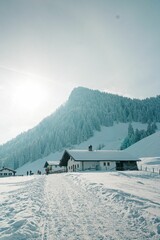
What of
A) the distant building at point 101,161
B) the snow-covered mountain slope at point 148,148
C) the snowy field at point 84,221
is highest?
the snow-covered mountain slope at point 148,148

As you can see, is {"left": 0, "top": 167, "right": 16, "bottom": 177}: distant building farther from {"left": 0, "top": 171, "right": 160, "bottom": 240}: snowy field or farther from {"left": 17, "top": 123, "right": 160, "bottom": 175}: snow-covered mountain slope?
{"left": 0, "top": 171, "right": 160, "bottom": 240}: snowy field

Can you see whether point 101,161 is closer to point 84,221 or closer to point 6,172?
point 84,221

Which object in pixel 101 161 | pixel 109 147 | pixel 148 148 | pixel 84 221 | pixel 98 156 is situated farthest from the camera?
pixel 109 147

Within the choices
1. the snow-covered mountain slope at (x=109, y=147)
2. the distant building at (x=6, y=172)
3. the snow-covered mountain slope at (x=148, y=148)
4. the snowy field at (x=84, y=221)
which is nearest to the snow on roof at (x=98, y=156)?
the snow-covered mountain slope at (x=148, y=148)

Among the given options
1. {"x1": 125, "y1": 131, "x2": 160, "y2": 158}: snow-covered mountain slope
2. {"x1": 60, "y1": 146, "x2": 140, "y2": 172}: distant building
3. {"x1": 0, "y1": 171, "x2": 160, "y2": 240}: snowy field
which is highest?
{"x1": 125, "y1": 131, "x2": 160, "y2": 158}: snow-covered mountain slope

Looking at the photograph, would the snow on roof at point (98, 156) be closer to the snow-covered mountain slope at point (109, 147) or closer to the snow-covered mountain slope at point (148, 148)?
the snow-covered mountain slope at point (148, 148)

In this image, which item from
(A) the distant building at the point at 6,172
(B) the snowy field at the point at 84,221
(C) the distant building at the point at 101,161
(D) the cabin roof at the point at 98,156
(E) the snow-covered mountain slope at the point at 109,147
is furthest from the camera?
(E) the snow-covered mountain slope at the point at 109,147

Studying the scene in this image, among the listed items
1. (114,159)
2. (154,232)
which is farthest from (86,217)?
(114,159)

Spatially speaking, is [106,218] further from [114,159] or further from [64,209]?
[114,159]

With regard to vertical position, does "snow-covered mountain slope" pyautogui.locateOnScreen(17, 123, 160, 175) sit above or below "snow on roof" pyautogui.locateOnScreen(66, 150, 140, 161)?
above

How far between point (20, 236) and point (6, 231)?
685 mm

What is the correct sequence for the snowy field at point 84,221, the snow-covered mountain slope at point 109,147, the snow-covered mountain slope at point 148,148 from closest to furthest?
the snowy field at point 84,221
the snow-covered mountain slope at point 148,148
the snow-covered mountain slope at point 109,147

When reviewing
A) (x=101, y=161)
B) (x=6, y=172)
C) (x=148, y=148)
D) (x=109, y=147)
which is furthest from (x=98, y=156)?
(x=109, y=147)

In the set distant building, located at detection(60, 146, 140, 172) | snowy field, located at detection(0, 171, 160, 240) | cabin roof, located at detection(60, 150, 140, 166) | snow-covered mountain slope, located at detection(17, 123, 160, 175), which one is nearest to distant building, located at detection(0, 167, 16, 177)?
snow-covered mountain slope, located at detection(17, 123, 160, 175)
